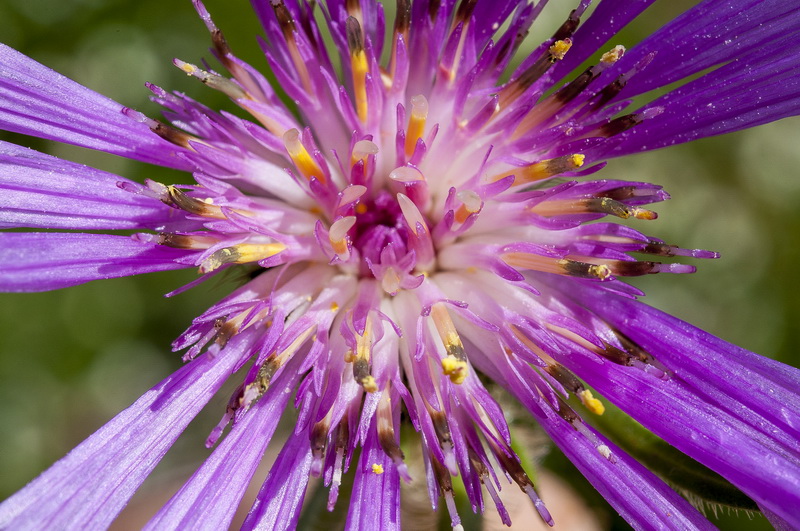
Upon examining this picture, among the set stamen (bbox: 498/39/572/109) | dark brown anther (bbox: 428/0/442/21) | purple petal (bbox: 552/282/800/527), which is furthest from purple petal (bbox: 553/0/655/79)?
purple petal (bbox: 552/282/800/527)

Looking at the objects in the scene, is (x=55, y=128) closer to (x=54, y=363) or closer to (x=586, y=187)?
(x=586, y=187)

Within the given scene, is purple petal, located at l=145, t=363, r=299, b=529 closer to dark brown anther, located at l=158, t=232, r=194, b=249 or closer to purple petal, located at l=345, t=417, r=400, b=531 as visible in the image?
purple petal, located at l=345, t=417, r=400, b=531

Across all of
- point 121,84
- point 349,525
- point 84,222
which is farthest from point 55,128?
point 121,84

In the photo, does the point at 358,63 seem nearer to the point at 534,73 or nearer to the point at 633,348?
the point at 534,73

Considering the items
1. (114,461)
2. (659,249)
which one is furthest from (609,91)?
(114,461)

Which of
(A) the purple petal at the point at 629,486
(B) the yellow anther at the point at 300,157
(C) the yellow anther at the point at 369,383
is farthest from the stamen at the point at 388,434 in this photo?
(B) the yellow anther at the point at 300,157

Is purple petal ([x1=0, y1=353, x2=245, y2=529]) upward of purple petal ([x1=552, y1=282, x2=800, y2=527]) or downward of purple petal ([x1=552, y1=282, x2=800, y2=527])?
upward
